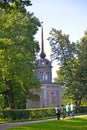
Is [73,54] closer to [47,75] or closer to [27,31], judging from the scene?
[47,75]

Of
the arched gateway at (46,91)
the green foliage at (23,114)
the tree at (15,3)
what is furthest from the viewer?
the arched gateway at (46,91)

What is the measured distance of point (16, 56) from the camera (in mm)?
44688

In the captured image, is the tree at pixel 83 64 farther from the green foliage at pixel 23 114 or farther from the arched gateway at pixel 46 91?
the green foliage at pixel 23 114

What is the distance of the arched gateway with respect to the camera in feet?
216

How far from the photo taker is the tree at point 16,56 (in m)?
43.6

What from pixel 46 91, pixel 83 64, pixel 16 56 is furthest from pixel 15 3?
pixel 46 91

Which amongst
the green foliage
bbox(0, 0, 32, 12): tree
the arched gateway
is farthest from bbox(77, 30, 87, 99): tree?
bbox(0, 0, 32, 12): tree

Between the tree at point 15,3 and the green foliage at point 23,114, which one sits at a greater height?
the tree at point 15,3

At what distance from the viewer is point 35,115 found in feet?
153

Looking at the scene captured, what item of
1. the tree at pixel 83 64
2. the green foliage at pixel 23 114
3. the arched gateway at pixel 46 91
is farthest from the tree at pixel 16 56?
the arched gateway at pixel 46 91

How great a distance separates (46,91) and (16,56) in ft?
74.8

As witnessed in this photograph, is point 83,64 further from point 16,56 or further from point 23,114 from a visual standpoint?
point 23,114

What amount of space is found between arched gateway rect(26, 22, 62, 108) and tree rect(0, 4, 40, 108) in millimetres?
13385

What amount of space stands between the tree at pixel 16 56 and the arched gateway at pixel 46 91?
43.9 feet
